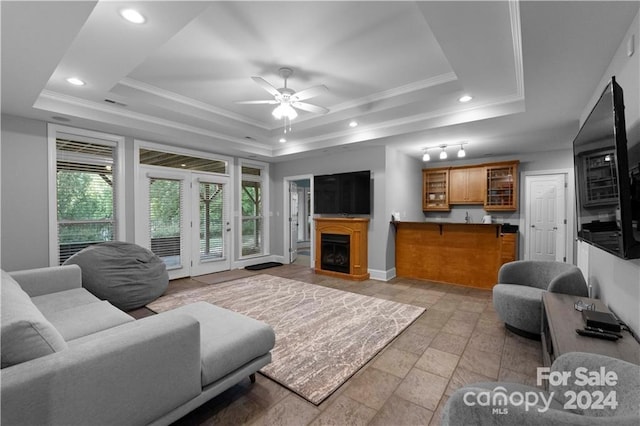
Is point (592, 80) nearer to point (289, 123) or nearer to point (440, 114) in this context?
point (440, 114)

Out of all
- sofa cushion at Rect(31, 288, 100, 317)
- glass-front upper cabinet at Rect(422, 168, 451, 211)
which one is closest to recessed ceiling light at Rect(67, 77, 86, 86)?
sofa cushion at Rect(31, 288, 100, 317)

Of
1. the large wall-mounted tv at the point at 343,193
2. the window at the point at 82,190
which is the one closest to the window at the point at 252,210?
the large wall-mounted tv at the point at 343,193

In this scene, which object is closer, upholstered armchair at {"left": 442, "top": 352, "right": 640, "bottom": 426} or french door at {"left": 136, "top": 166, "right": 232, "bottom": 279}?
upholstered armchair at {"left": 442, "top": 352, "right": 640, "bottom": 426}

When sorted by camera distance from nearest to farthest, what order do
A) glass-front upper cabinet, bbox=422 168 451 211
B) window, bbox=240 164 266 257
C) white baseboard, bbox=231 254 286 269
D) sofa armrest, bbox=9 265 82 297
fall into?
1. sofa armrest, bbox=9 265 82 297
2. white baseboard, bbox=231 254 286 269
3. window, bbox=240 164 266 257
4. glass-front upper cabinet, bbox=422 168 451 211

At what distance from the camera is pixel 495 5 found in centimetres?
180

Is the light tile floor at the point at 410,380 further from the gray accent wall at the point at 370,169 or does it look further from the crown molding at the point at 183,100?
the crown molding at the point at 183,100

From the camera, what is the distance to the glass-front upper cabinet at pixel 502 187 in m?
5.77

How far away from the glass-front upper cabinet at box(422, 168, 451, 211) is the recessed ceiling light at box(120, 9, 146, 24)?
6237 millimetres

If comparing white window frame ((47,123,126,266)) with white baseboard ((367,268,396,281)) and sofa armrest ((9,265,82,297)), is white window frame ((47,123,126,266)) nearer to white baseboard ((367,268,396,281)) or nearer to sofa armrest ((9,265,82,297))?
sofa armrest ((9,265,82,297))

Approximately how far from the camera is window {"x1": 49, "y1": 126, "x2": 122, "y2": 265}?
383cm

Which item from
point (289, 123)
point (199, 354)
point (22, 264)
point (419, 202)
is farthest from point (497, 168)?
point (22, 264)

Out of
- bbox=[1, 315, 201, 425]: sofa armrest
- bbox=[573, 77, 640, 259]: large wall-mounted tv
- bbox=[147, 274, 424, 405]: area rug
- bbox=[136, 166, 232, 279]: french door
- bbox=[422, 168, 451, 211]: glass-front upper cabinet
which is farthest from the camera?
bbox=[422, 168, 451, 211]: glass-front upper cabinet

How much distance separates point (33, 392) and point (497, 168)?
7161 mm

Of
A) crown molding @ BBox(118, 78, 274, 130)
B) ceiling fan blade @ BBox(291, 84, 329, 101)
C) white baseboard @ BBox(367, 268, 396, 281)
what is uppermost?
crown molding @ BBox(118, 78, 274, 130)
